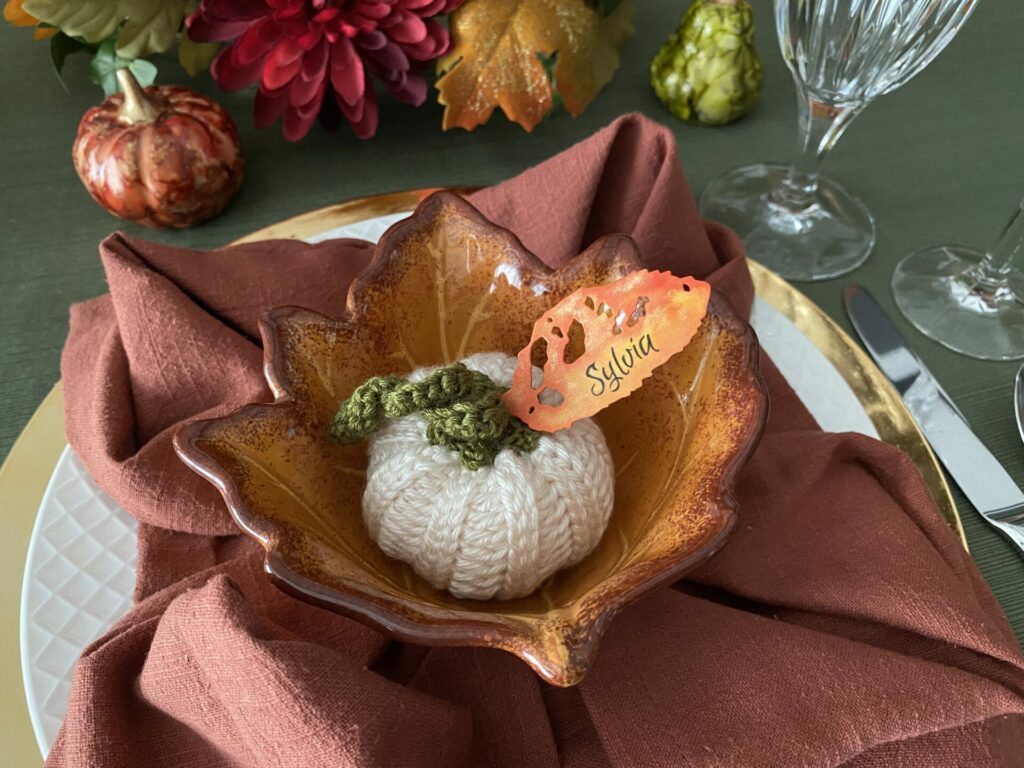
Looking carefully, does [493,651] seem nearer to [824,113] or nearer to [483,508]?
[483,508]

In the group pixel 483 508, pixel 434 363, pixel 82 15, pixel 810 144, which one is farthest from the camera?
pixel 810 144

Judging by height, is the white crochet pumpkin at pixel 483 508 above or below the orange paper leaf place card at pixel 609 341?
below

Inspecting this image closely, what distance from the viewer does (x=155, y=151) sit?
590mm

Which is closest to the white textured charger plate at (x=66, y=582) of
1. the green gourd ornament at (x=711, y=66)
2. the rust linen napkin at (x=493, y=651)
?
the rust linen napkin at (x=493, y=651)

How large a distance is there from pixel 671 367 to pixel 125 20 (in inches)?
19.3

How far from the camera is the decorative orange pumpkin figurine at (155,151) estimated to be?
592 mm

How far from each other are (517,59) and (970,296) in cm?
41

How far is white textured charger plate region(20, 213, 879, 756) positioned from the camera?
1.29ft

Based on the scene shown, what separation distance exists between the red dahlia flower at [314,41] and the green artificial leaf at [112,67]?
2.7 inches

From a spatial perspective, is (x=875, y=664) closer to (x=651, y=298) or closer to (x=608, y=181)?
(x=651, y=298)

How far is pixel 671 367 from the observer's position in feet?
1.38

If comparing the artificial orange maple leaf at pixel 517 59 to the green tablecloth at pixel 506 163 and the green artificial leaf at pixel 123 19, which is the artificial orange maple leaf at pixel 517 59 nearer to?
the green tablecloth at pixel 506 163

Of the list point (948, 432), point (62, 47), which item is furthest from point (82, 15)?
point (948, 432)

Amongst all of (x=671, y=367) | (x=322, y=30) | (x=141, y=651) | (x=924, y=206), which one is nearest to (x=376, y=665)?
(x=141, y=651)
